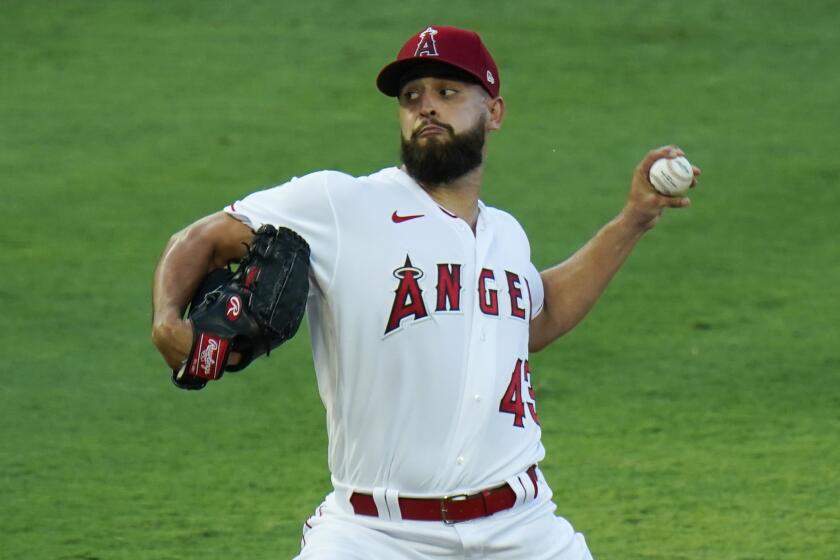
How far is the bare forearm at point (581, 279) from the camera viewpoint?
14.7 ft

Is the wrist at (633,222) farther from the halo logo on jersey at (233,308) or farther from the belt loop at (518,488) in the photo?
the halo logo on jersey at (233,308)

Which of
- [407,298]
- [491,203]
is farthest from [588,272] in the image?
[491,203]

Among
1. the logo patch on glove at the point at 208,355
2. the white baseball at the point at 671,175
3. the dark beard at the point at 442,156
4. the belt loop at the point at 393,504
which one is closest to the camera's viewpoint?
the logo patch on glove at the point at 208,355

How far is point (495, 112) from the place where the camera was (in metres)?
4.37

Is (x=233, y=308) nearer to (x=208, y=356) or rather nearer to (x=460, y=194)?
(x=208, y=356)

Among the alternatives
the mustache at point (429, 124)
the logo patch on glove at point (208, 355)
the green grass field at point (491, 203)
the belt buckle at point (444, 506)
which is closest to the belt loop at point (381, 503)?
the belt buckle at point (444, 506)

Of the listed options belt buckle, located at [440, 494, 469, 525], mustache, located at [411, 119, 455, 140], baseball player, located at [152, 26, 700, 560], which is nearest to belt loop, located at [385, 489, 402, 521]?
baseball player, located at [152, 26, 700, 560]

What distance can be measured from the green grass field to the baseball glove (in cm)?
230

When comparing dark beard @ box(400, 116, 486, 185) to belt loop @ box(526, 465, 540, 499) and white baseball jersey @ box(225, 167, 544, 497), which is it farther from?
belt loop @ box(526, 465, 540, 499)

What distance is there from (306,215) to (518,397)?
72 cm

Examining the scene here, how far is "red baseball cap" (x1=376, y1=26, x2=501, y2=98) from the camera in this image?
411cm

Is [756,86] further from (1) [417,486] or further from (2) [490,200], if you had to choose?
(1) [417,486]

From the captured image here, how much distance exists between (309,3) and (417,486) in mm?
9608

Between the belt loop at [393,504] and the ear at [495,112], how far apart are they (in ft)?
3.51
